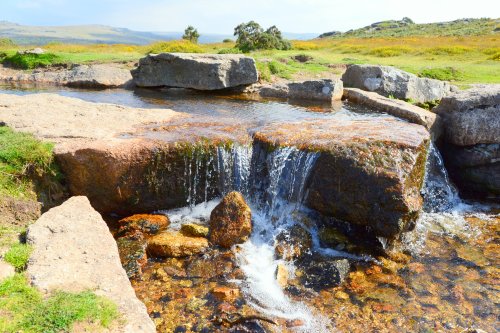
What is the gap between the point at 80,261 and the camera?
6566 millimetres

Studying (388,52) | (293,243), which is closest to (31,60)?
(293,243)

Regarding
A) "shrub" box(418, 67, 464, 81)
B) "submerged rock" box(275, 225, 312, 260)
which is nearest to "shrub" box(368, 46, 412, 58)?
"shrub" box(418, 67, 464, 81)

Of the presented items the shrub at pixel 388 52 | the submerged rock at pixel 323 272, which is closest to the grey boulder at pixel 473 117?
the submerged rock at pixel 323 272

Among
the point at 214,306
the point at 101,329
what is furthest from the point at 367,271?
the point at 101,329

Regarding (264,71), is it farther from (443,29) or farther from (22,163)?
(443,29)

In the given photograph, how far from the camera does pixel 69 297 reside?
220 inches

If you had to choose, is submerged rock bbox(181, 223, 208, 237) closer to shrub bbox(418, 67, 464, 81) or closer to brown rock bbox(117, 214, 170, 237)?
brown rock bbox(117, 214, 170, 237)

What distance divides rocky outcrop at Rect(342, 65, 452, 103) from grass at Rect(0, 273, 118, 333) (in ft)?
58.2

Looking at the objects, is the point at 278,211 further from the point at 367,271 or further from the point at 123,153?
the point at 123,153

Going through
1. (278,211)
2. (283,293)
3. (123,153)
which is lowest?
(283,293)

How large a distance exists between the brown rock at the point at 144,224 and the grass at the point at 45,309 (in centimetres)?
460

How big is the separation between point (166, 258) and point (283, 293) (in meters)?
2.82

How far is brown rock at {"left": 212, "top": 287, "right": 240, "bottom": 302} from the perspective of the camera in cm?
814

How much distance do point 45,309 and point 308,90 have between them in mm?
17160
